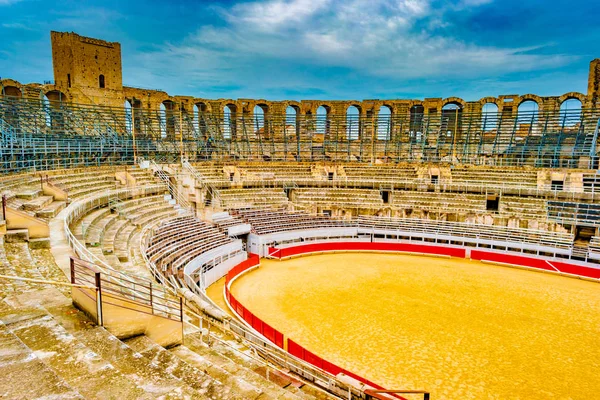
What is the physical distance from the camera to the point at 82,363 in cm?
399

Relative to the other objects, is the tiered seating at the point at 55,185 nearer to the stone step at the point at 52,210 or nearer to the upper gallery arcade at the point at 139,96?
the stone step at the point at 52,210

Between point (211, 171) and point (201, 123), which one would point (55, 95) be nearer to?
point (201, 123)

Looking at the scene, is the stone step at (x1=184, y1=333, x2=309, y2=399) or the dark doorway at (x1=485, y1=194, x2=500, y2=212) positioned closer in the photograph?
the stone step at (x1=184, y1=333, x2=309, y2=399)

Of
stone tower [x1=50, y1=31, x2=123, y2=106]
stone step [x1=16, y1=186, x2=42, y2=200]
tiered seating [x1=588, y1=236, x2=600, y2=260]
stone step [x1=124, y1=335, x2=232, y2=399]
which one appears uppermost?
stone tower [x1=50, y1=31, x2=123, y2=106]

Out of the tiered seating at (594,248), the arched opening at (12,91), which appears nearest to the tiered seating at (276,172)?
the tiered seating at (594,248)

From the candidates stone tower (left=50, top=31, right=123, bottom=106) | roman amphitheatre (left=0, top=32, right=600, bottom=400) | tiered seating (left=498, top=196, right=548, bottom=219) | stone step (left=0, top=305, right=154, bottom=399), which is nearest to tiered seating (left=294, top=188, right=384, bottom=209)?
roman amphitheatre (left=0, top=32, right=600, bottom=400)

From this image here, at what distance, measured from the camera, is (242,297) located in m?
14.8

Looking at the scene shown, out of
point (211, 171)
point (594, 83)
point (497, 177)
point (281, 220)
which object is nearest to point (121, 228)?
point (281, 220)

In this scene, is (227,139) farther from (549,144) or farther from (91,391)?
(91,391)

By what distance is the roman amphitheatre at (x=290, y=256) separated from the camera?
16.6 feet

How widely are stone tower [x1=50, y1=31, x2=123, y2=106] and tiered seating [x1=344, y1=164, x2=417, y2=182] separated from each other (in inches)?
1037

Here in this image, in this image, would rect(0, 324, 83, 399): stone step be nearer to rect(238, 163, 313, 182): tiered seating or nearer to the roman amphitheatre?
the roman amphitheatre

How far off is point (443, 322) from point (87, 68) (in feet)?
136

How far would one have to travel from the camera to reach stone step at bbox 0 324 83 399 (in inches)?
133
